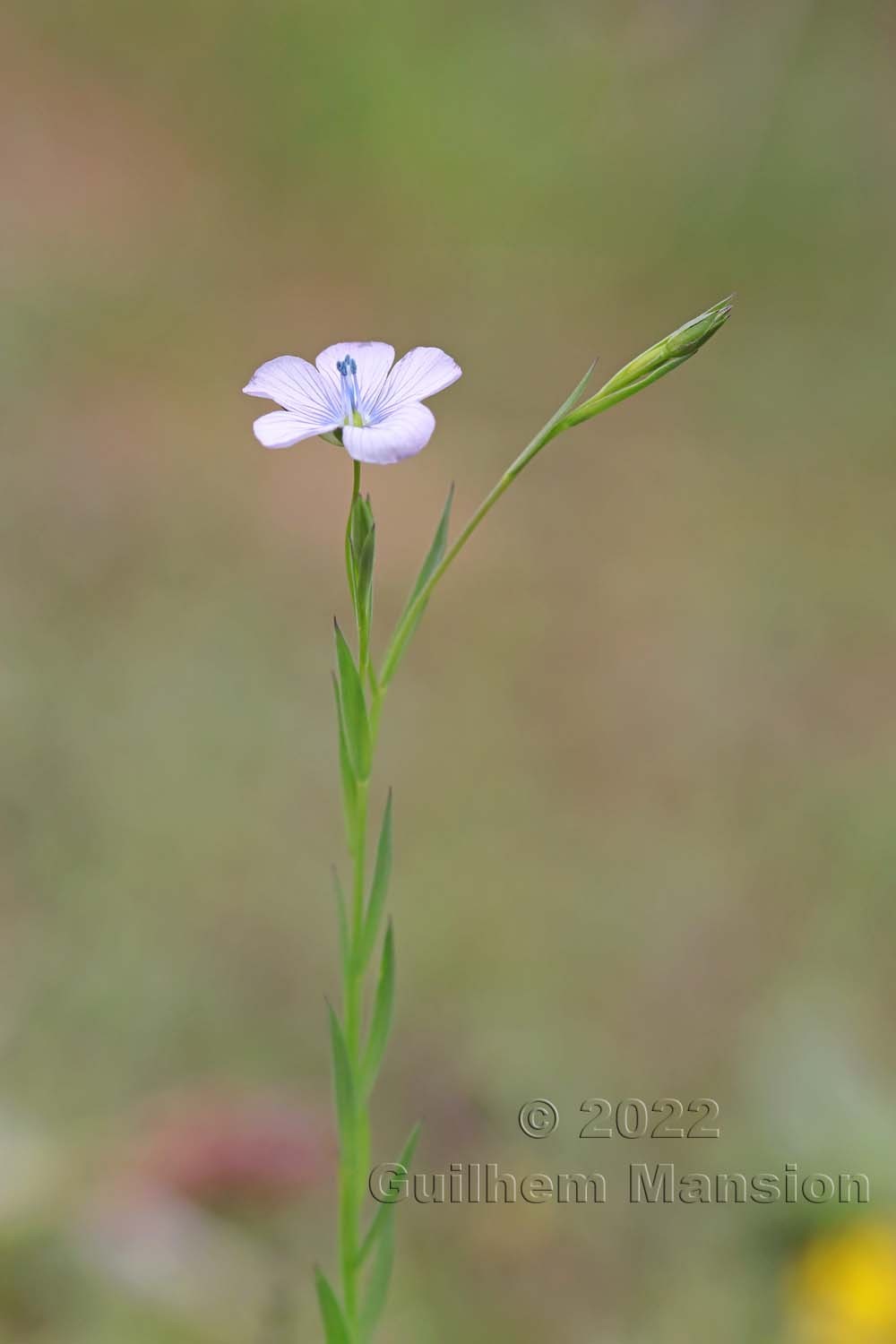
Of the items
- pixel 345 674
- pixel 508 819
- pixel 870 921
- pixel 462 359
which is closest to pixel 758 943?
pixel 870 921

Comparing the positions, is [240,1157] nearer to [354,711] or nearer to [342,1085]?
[342,1085]

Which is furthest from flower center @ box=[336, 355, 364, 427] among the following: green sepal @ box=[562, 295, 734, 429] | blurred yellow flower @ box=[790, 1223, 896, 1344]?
blurred yellow flower @ box=[790, 1223, 896, 1344]

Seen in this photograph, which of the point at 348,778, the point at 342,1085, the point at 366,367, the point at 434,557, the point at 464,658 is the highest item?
the point at 464,658

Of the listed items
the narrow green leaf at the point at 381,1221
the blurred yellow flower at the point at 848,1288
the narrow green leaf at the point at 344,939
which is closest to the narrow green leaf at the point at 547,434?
the narrow green leaf at the point at 344,939

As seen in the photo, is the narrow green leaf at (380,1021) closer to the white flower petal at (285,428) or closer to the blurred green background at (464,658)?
the white flower petal at (285,428)

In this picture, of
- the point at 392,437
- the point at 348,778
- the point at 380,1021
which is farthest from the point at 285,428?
the point at 380,1021

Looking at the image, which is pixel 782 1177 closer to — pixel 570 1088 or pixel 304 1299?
pixel 570 1088
